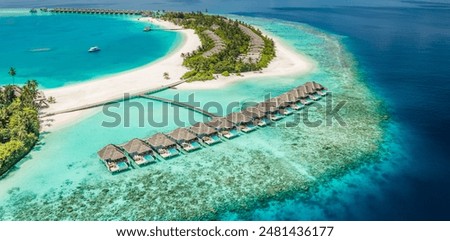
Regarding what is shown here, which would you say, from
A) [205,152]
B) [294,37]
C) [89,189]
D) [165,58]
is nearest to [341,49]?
[294,37]

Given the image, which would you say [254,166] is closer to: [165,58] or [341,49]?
[165,58]

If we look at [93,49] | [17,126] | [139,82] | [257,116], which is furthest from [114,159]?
[93,49]

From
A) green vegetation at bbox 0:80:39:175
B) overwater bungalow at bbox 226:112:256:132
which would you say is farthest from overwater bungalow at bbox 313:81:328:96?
green vegetation at bbox 0:80:39:175

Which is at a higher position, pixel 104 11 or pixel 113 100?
pixel 104 11

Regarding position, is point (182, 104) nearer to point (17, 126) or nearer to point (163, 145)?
point (163, 145)

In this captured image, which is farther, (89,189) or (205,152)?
(205,152)

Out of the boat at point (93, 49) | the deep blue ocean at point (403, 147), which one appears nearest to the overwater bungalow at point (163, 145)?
the deep blue ocean at point (403, 147)

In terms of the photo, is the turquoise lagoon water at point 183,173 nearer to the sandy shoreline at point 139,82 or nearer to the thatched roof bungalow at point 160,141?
the thatched roof bungalow at point 160,141
